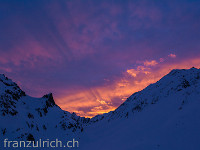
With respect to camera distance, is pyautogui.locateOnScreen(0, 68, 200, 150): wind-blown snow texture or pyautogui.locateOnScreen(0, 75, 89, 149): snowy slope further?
pyautogui.locateOnScreen(0, 75, 89, 149): snowy slope

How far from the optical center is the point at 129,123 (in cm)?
2477

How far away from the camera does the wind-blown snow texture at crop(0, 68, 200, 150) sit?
992 centimetres

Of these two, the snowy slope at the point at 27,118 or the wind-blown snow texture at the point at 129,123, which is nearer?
the wind-blown snow texture at the point at 129,123

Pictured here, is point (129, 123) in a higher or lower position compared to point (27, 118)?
lower

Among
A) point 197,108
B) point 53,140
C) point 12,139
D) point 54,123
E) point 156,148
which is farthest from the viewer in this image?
point 54,123

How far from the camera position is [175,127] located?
1085 cm

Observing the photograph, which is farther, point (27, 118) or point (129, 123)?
point (27, 118)

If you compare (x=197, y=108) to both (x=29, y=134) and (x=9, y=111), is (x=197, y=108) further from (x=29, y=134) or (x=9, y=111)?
(x=9, y=111)

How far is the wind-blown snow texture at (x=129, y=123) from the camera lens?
9.92 meters

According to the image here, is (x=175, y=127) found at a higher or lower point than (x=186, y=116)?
lower

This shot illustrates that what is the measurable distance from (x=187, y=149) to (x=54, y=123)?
123 feet

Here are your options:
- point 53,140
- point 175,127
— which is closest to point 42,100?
point 53,140

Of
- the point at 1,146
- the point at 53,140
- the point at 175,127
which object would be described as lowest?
the point at 53,140

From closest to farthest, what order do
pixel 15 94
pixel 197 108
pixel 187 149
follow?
pixel 187 149
pixel 197 108
pixel 15 94
